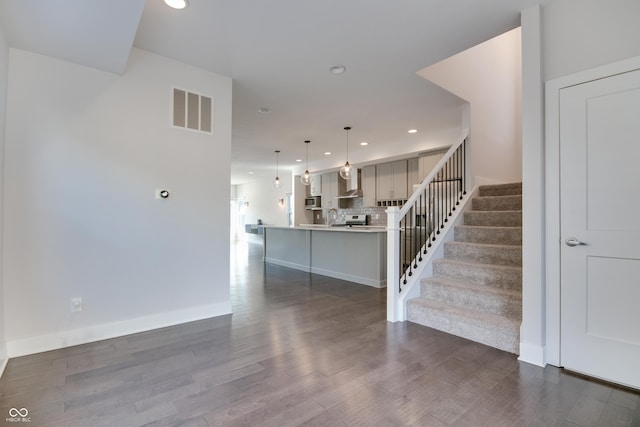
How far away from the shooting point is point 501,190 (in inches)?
167

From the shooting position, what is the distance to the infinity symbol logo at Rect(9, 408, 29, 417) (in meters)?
1.72

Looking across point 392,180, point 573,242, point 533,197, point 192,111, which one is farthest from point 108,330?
point 392,180

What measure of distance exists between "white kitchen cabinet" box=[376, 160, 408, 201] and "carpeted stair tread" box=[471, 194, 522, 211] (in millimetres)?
2892

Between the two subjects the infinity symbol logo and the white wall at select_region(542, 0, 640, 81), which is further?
the white wall at select_region(542, 0, 640, 81)

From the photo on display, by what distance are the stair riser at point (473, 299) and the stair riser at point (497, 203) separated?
60.4 inches

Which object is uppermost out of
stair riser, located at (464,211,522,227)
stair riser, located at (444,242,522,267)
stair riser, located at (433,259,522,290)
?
stair riser, located at (464,211,522,227)

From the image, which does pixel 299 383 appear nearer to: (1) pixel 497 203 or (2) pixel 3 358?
(2) pixel 3 358

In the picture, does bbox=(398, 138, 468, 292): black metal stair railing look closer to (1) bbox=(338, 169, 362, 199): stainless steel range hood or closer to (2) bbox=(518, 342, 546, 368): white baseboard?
(2) bbox=(518, 342, 546, 368): white baseboard

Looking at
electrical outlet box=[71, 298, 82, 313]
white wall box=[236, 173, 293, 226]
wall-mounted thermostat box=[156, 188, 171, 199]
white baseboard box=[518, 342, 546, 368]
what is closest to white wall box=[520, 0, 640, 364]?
white baseboard box=[518, 342, 546, 368]

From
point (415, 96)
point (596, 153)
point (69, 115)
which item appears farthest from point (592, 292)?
point (69, 115)

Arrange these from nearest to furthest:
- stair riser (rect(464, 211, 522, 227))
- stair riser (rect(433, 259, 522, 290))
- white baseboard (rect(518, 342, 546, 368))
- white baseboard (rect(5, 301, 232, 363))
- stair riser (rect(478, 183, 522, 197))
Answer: white baseboard (rect(518, 342, 546, 368)) < white baseboard (rect(5, 301, 232, 363)) < stair riser (rect(433, 259, 522, 290)) < stair riser (rect(464, 211, 522, 227)) < stair riser (rect(478, 183, 522, 197))

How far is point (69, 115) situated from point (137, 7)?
132 cm

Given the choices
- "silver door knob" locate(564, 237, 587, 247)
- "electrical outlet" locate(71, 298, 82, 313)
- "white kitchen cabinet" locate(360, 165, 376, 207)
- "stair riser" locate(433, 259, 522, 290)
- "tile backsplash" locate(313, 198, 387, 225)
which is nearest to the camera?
"silver door knob" locate(564, 237, 587, 247)

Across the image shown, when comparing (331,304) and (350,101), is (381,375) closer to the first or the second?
(331,304)
